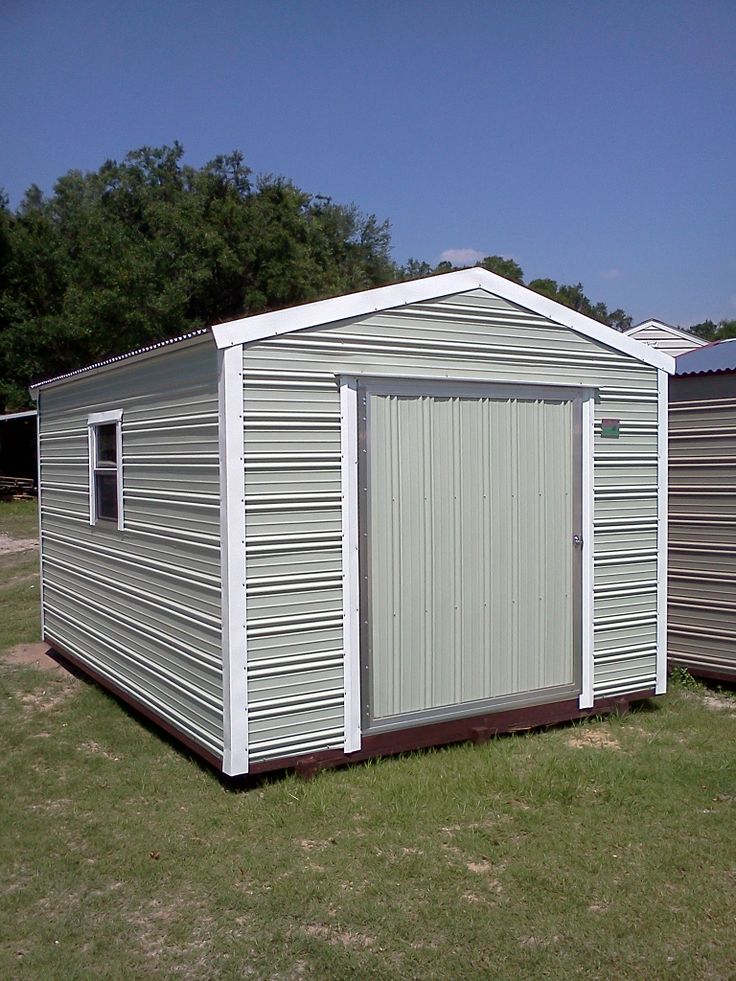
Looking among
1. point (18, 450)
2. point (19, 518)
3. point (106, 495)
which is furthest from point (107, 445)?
point (18, 450)

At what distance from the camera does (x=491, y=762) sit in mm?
5074

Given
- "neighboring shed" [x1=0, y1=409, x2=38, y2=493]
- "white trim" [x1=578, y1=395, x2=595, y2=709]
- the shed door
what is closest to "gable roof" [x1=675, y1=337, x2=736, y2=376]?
"white trim" [x1=578, y1=395, x2=595, y2=709]

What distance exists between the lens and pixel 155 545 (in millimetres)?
5699

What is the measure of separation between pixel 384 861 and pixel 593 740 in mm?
2095

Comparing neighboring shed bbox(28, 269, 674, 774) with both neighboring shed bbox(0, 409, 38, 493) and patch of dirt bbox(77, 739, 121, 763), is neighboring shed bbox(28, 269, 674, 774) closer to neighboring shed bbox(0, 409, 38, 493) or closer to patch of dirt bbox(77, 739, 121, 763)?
patch of dirt bbox(77, 739, 121, 763)

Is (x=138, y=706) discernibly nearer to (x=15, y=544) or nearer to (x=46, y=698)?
(x=46, y=698)

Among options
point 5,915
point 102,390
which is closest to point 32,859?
point 5,915

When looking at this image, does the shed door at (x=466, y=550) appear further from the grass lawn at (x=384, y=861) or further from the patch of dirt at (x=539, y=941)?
the patch of dirt at (x=539, y=941)

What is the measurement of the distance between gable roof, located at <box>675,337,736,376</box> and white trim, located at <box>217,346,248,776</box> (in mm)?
3757

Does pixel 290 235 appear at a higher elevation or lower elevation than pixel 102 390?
higher

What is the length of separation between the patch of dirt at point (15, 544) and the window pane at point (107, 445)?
9134 mm

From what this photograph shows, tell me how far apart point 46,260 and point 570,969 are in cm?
2338

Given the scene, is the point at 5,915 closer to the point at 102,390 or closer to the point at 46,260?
the point at 102,390

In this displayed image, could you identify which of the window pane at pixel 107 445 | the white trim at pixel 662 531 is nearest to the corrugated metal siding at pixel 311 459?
the white trim at pixel 662 531
